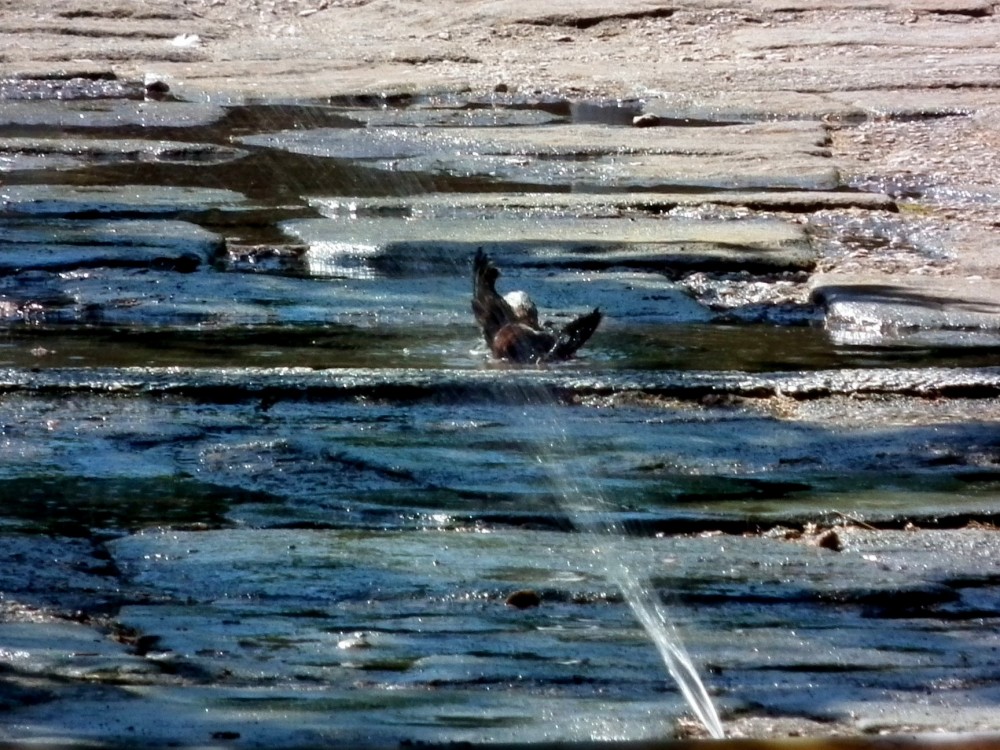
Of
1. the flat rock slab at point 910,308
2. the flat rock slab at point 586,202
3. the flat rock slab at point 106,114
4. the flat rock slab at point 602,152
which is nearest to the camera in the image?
the flat rock slab at point 910,308

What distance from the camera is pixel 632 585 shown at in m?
2.59

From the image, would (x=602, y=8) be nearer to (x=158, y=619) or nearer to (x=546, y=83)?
(x=546, y=83)

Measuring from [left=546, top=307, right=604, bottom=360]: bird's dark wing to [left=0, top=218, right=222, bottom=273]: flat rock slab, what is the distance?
1.30m

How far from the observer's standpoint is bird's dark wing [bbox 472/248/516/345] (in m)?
4.01

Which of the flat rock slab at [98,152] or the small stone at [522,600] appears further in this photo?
the flat rock slab at [98,152]

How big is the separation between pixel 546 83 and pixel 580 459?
201 inches

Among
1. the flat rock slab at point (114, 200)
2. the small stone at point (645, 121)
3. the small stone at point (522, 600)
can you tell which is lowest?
the small stone at point (522, 600)

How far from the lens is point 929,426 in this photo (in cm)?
343

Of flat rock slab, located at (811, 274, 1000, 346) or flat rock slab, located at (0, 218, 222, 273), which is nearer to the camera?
flat rock slab, located at (811, 274, 1000, 346)

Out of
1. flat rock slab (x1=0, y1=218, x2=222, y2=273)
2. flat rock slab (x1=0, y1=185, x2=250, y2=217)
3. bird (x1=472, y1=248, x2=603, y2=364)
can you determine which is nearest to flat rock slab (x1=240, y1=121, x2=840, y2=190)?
flat rock slab (x1=0, y1=185, x2=250, y2=217)

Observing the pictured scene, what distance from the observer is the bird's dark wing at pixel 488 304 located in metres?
4.01

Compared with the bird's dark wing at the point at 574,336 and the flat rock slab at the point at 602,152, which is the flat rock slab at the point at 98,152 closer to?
the flat rock slab at the point at 602,152

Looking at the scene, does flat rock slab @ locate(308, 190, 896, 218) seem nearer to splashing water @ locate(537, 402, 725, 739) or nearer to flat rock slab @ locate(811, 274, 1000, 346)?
flat rock slab @ locate(811, 274, 1000, 346)

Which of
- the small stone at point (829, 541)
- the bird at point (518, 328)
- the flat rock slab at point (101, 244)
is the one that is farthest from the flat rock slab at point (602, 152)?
the small stone at point (829, 541)
